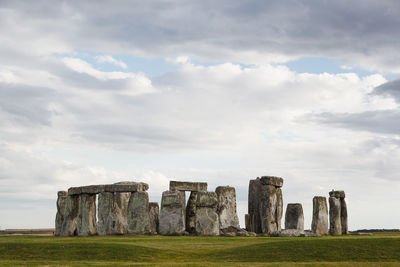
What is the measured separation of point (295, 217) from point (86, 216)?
12265 mm

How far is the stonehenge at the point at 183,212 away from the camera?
35281 mm

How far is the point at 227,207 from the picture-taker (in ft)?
122

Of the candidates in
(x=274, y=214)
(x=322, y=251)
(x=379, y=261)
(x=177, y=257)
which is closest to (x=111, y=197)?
(x=274, y=214)

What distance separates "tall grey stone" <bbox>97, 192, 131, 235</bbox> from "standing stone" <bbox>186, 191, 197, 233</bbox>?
362cm

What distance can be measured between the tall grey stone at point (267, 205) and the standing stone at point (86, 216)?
9.73 metres

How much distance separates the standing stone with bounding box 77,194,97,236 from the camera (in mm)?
36719

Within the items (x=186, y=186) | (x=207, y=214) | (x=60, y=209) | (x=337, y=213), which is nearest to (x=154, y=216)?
(x=186, y=186)

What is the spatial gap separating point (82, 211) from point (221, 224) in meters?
8.00

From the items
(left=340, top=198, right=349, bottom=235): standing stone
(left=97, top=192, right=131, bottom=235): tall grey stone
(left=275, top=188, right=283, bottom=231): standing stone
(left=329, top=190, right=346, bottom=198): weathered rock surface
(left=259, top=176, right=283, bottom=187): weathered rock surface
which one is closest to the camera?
(left=97, top=192, right=131, bottom=235): tall grey stone

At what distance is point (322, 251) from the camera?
84.3ft

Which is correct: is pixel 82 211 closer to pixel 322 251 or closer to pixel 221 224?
pixel 221 224

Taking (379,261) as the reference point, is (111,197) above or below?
above

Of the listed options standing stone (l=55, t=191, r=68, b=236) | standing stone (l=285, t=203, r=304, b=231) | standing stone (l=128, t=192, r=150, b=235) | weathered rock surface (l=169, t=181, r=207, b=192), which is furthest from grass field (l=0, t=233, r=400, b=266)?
standing stone (l=285, t=203, r=304, b=231)

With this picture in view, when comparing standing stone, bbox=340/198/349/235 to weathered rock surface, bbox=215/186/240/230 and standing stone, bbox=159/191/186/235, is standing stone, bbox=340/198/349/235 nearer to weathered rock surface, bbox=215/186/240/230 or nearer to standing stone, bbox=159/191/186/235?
weathered rock surface, bbox=215/186/240/230
